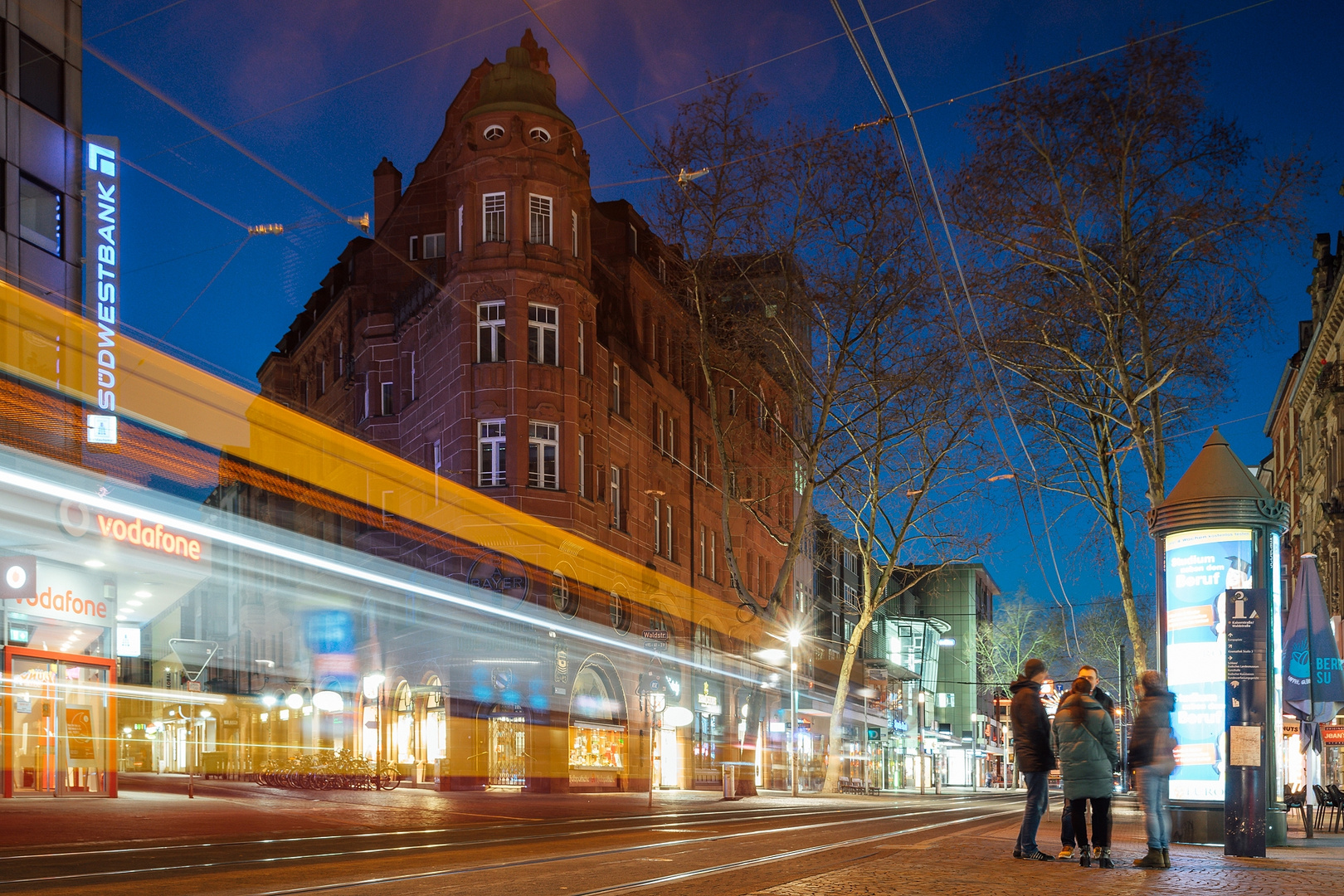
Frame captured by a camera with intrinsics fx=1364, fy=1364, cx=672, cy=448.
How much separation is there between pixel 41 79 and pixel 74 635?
12395 mm

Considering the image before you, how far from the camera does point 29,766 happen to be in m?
24.8

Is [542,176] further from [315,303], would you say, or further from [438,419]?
[315,303]

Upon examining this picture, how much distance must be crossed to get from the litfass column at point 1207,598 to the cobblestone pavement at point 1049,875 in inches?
51.6

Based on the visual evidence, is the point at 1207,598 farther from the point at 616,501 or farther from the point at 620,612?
the point at 616,501

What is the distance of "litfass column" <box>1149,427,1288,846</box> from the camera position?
15.5 m

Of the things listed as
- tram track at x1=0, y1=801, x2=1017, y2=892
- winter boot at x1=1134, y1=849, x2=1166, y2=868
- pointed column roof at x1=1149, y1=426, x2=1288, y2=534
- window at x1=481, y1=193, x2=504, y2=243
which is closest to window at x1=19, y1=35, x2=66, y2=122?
window at x1=481, y1=193, x2=504, y2=243

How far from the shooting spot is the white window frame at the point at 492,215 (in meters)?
37.4

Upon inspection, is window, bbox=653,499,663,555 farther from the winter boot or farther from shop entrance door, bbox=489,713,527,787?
the winter boot

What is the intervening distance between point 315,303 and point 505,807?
34067 mm

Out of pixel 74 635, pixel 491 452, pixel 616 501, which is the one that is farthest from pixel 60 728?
pixel 616 501

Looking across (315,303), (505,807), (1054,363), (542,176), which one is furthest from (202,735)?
(1054,363)

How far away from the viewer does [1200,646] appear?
51.7 feet

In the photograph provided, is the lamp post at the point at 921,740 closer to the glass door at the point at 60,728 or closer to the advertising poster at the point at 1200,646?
the glass door at the point at 60,728

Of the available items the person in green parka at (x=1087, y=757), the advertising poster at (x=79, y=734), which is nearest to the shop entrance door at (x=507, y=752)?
the advertising poster at (x=79, y=734)
